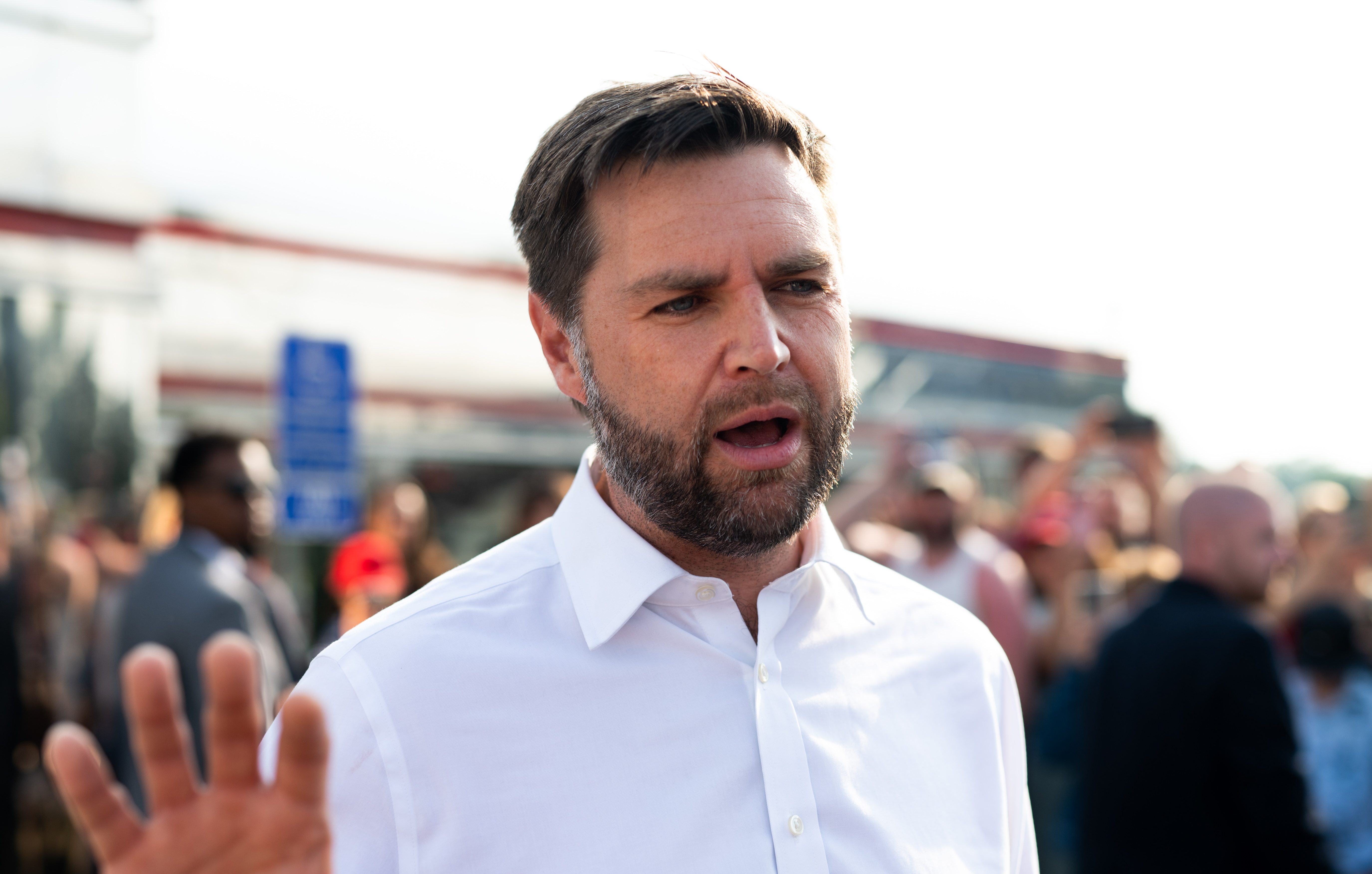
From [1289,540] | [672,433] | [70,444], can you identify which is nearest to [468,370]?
[70,444]

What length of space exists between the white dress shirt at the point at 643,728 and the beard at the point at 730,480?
0.19 feet

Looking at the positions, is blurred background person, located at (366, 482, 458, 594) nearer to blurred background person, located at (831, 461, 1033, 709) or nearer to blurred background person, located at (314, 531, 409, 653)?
blurred background person, located at (314, 531, 409, 653)

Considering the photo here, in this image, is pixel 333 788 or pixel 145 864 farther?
pixel 333 788

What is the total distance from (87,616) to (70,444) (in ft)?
7.00

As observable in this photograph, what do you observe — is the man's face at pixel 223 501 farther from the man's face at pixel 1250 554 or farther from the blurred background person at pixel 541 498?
the man's face at pixel 1250 554

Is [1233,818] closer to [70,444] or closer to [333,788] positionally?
[333,788]

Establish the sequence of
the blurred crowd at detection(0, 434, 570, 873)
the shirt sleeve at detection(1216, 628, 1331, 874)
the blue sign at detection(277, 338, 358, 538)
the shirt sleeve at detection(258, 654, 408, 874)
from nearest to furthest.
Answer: the shirt sleeve at detection(258, 654, 408, 874) < the shirt sleeve at detection(1216, 628, 1331, 874) < the blurred crowd at detection(0, 434, 570, 873) < the blue sign at detection(277, 338, 358, 538)

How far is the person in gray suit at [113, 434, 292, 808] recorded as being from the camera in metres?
3.84

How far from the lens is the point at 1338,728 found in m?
4.20

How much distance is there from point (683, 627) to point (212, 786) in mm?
667

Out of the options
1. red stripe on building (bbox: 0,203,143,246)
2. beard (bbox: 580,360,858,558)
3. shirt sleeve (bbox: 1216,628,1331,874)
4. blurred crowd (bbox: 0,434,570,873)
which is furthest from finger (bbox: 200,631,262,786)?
red stripe on building (bbox: 0,203,143,246)

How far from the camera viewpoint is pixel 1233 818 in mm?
3355

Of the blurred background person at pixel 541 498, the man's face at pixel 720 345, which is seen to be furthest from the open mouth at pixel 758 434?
the blurred background person at pixel 541 498

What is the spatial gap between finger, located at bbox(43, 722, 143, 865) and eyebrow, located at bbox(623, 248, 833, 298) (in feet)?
2.69
